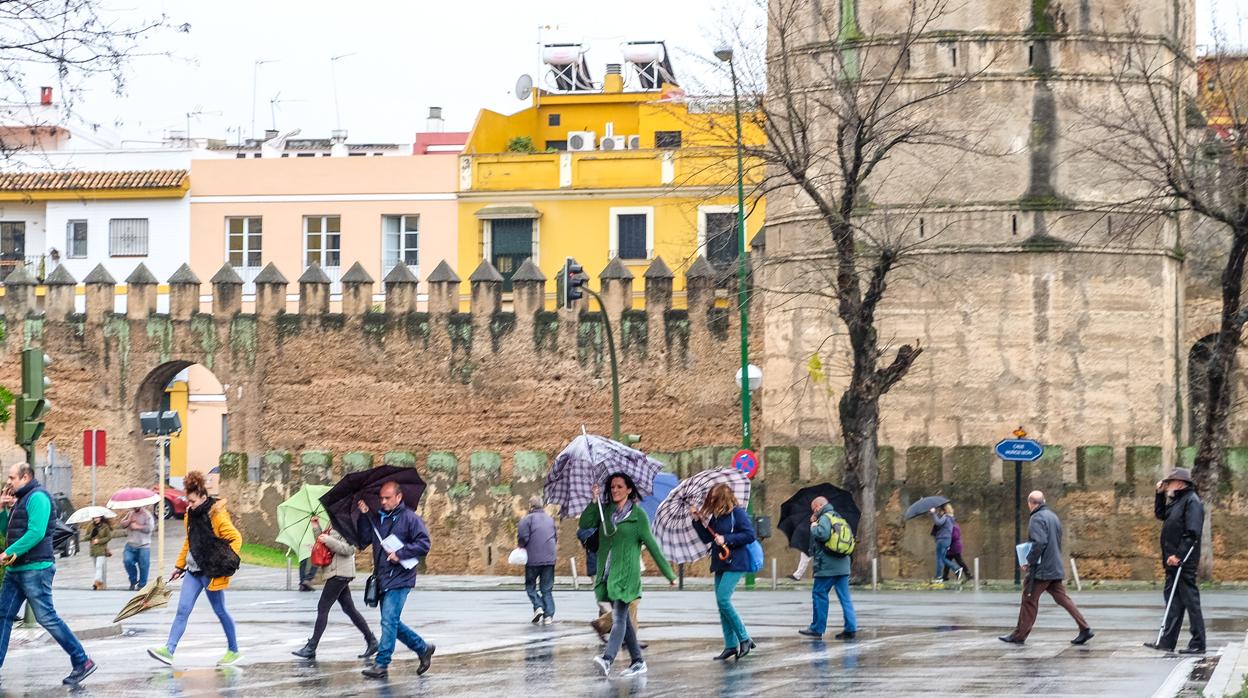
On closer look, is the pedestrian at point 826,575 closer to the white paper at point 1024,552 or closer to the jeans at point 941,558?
the white paper at point 1024,552

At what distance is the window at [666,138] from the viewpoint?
2310 inches

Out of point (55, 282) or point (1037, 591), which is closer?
point (1037, 591)

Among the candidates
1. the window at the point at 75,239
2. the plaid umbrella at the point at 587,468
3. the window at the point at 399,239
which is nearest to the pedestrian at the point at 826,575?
the plaid umbrella at the point at 587,468

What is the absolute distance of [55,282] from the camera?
45219mm

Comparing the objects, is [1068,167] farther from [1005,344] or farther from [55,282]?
[55,282]

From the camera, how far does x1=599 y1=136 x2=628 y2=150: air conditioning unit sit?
60312 millimetres

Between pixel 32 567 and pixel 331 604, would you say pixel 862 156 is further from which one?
pixel 32 567

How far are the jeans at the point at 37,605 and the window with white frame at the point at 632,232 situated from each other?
38.0 meters

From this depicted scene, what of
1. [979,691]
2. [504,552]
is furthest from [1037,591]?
[504,552]

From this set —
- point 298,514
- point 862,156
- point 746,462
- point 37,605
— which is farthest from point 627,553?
point 746,462

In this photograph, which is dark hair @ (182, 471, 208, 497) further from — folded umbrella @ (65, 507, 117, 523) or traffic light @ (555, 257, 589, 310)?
traffic light @ (555, 257, 589, 310)

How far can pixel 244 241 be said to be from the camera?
57344mm

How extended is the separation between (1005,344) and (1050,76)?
14.0ft

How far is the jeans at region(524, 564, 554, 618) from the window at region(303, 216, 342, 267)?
34113 millimetres
